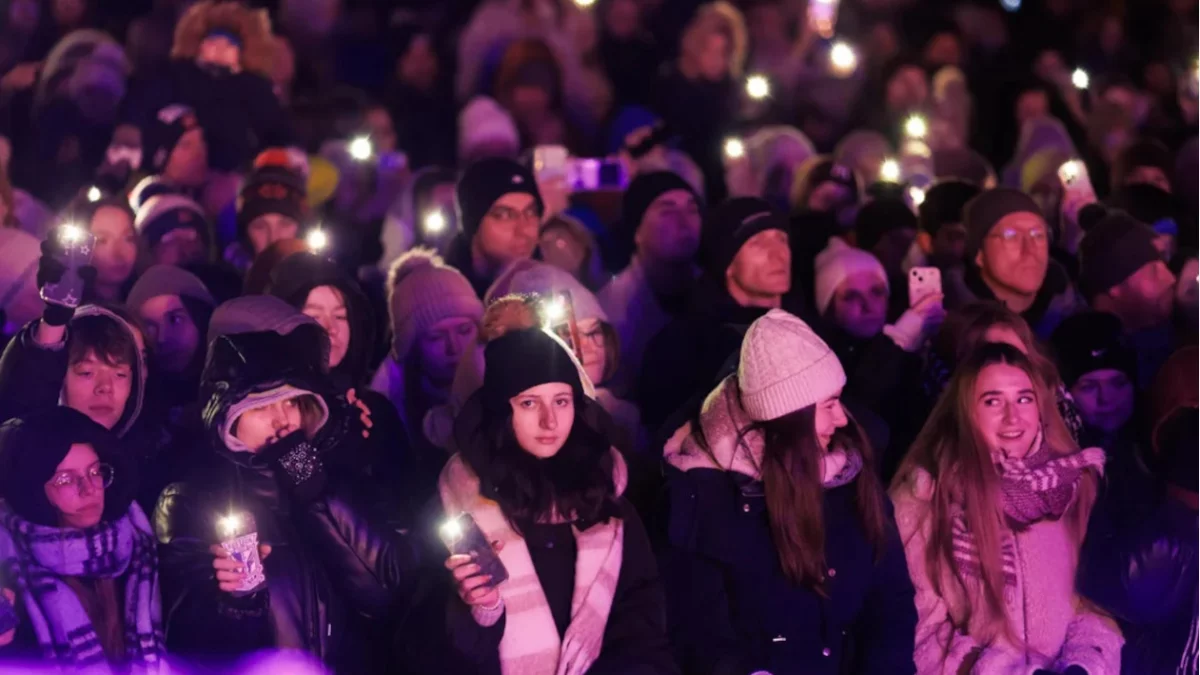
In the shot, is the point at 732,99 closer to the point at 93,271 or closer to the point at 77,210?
the point at 77,210

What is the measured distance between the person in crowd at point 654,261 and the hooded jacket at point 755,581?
1.73 m

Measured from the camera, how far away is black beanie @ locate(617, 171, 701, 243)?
240 inches

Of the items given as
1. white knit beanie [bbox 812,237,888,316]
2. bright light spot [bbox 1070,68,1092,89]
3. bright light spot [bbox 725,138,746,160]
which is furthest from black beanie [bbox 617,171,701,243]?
bright light spot [bbox 1070,68,1092,89]

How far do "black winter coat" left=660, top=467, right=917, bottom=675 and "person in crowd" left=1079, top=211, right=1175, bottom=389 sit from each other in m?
2.34

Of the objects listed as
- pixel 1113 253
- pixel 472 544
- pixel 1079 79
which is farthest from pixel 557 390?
pixel 1079 79

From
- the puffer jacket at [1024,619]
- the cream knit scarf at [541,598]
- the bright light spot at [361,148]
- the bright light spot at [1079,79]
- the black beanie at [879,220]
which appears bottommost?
the puffer jacket at [1024,619]

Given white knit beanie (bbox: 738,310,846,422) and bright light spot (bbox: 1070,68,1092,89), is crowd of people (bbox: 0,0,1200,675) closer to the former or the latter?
white knit beanie (bbox: 738,310,846,422)

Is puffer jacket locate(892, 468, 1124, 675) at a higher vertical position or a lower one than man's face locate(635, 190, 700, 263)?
lower

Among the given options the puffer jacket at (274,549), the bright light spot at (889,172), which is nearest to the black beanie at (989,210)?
the bright light spot at (889,172)

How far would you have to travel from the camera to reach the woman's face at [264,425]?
3926mm

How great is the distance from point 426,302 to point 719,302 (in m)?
1.09

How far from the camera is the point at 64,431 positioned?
383 centimetres

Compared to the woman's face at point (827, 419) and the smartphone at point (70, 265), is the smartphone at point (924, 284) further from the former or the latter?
the smartphone at point (70, 265)

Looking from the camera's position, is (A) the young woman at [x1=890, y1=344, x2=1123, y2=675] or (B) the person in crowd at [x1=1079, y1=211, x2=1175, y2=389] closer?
(A) the young woman at [x1=890, y1=344, x2=1123, y2=675]
